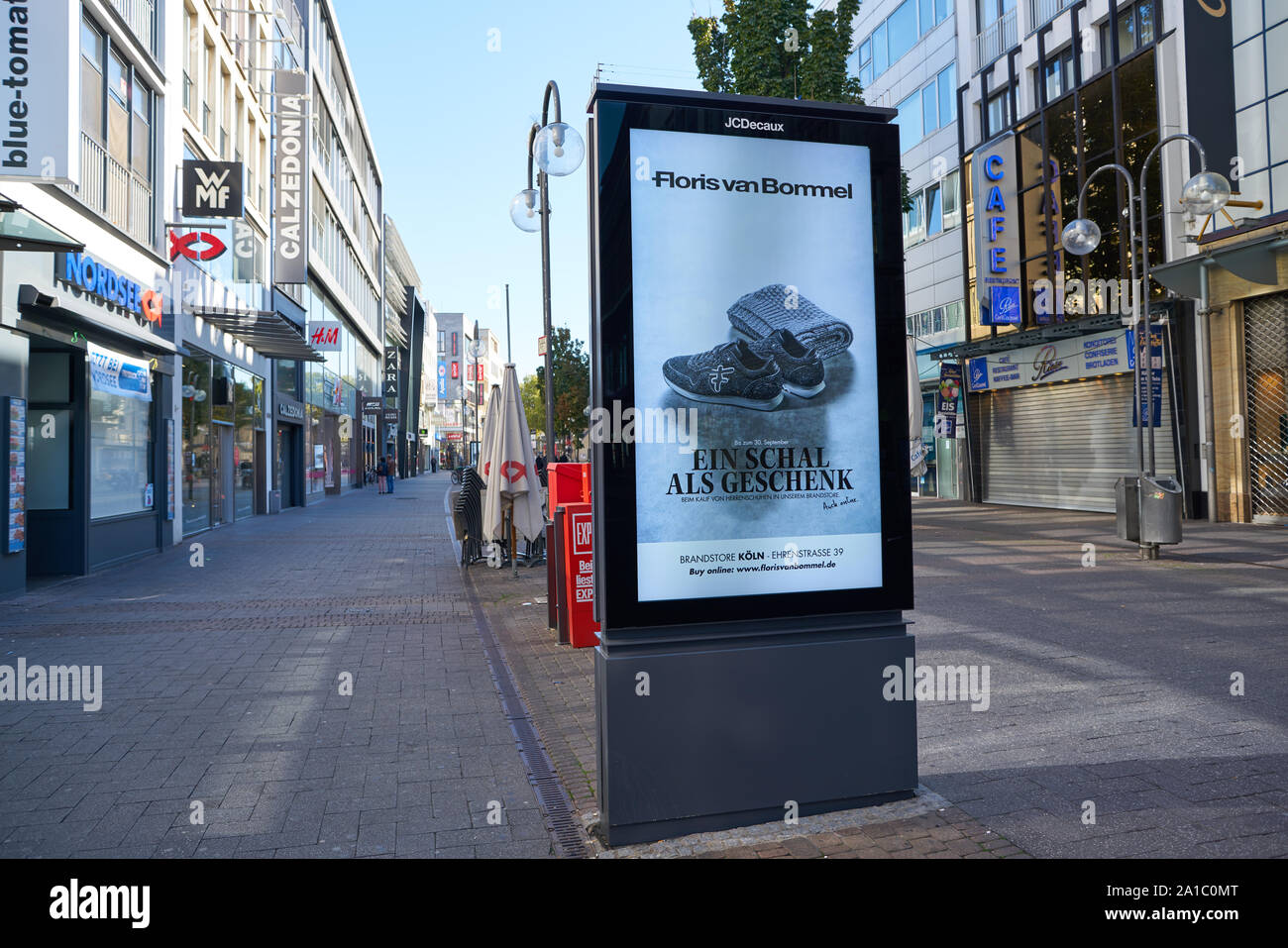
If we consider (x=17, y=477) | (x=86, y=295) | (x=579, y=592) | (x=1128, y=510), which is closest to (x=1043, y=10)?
(x=1128, y=510)

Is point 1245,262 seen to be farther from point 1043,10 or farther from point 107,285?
point 107,285

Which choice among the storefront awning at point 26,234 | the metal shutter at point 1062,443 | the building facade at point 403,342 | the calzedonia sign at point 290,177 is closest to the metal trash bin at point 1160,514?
the metal shutter at point 1062,443

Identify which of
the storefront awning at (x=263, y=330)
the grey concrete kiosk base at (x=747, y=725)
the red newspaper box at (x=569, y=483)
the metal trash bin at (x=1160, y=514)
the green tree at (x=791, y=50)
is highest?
the green tree at (x=791, y=50)

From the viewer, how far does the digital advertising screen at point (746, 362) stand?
12.5 feet

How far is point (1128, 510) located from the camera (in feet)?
44.3

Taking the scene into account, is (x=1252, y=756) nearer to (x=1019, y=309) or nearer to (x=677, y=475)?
(x=677, y=475)

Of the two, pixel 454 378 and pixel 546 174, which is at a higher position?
pixel 454 378

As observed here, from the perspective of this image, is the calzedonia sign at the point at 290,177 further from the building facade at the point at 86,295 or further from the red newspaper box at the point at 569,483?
the red newspaper box at the point at 569,483

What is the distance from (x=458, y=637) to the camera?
28.3ft

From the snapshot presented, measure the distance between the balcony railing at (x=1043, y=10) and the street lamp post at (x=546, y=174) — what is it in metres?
15.4

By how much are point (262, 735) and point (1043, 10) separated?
2551cm

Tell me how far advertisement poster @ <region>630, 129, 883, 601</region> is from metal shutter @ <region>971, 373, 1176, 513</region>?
1753 cm
